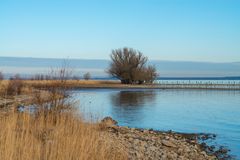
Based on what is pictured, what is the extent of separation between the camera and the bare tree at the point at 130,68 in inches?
3642

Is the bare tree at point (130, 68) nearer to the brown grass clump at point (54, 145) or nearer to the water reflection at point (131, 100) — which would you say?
the water reflection at point (131, 100)

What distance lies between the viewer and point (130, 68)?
303 feet

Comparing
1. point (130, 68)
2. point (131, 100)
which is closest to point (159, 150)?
point (131, 100)

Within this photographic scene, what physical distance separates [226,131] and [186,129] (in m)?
2.37

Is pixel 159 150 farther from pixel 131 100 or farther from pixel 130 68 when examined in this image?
pixel 130 68

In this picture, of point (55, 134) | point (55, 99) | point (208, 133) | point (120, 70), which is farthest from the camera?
point (120, 70)

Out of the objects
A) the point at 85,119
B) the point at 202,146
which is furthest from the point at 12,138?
the point at 202,146

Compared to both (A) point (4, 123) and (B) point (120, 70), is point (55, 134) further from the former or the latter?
(B) point (120, 70)

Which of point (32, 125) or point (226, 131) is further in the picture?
point (226, 131)

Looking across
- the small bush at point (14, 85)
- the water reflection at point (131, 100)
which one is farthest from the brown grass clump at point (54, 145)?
the small bush at point (14, 85)

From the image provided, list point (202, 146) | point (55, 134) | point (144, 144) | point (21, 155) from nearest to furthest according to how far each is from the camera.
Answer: point (21, 155) → point (55, 134) → point (144, 144) → point (202, 146)

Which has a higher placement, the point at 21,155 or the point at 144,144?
the point at 21,155

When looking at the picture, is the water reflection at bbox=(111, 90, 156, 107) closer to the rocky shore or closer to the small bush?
the small bush

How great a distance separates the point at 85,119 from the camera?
10.0m
